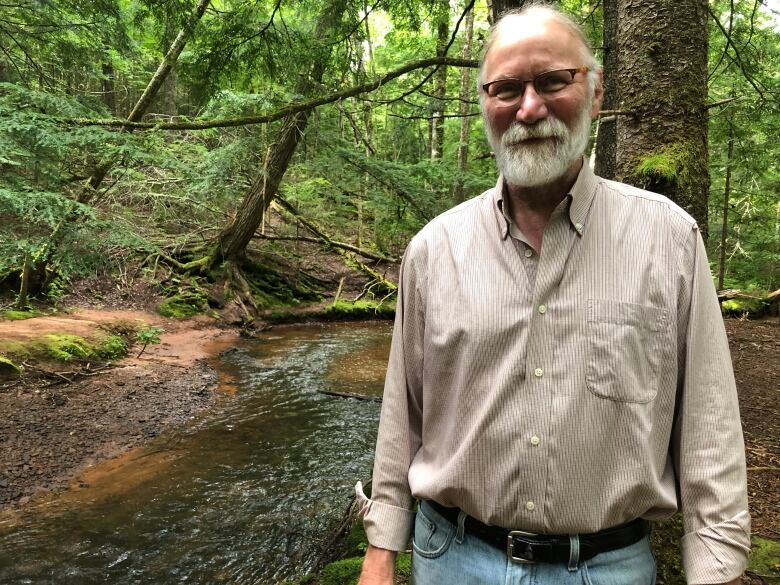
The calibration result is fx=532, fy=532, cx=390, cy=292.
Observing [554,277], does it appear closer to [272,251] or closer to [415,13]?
[415,13]

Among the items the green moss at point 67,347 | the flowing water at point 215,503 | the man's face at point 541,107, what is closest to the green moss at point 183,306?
the green moss at point 67,347

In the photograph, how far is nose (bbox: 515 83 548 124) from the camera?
1404 millimetres

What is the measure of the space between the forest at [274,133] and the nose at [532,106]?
1392 mm

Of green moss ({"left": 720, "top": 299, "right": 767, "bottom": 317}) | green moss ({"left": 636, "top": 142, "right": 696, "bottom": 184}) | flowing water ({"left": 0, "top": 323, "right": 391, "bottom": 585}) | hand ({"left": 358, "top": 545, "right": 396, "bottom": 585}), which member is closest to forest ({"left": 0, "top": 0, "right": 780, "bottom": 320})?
green moss ({"left": 636, "top": 142, "right": 696, "bottom": 184})

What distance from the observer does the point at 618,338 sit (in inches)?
49.9

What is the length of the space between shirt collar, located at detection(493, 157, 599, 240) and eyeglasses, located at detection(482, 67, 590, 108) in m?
0.21

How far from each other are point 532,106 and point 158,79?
6.88 metres

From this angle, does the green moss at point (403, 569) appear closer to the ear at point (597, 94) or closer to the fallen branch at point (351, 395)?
the ear at point (597, 94)

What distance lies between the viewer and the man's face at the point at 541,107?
54.7 inches

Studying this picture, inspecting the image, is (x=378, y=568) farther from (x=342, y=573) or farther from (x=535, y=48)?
(x=342, y=573)

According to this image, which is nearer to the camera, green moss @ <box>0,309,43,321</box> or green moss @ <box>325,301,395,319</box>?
green moss @ <box>0,309,43,321</box>

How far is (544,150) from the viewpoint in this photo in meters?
1.40

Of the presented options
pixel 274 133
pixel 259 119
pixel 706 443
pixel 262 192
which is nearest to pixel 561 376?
pixel 706 443

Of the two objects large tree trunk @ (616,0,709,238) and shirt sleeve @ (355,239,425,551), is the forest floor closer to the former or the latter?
large tree trunk @ (616,0,709,238)
